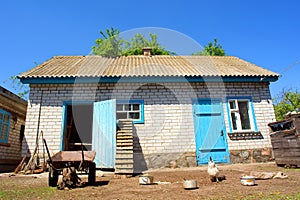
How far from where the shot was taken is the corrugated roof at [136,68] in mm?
8586

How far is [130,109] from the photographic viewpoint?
8484mm

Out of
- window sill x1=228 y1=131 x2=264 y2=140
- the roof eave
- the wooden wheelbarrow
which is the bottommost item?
the wooden wheelbarrow

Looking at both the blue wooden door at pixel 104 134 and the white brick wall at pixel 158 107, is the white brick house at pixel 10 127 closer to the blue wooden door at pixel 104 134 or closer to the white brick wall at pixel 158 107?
the white brick wall at pixel 158 107

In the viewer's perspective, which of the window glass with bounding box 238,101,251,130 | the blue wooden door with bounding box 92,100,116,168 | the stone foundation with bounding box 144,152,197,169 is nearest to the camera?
the blue wooden door with bounding box 92,100,116,168

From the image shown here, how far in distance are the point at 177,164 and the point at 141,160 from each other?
→ 4.75ft

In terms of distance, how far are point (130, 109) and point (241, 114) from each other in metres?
4.96

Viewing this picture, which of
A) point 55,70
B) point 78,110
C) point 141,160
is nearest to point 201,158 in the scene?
point 141,160

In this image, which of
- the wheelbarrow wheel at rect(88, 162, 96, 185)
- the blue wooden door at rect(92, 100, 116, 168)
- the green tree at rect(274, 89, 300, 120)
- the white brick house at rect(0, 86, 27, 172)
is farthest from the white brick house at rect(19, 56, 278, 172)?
the green tree at rect(274, 89, 300, 120)

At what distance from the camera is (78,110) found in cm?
1269

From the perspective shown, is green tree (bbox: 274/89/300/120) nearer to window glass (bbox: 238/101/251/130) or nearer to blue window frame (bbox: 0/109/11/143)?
window glass (bbox: 238/101/251/130)

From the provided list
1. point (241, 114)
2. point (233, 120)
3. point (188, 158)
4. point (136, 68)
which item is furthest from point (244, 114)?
point (136, 68)

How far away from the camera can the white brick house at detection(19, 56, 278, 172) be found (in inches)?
315

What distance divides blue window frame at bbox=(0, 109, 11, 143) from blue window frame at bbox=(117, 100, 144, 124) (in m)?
5.30

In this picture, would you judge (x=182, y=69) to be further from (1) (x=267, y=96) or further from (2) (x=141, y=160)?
(2) (x=141, y=160)
